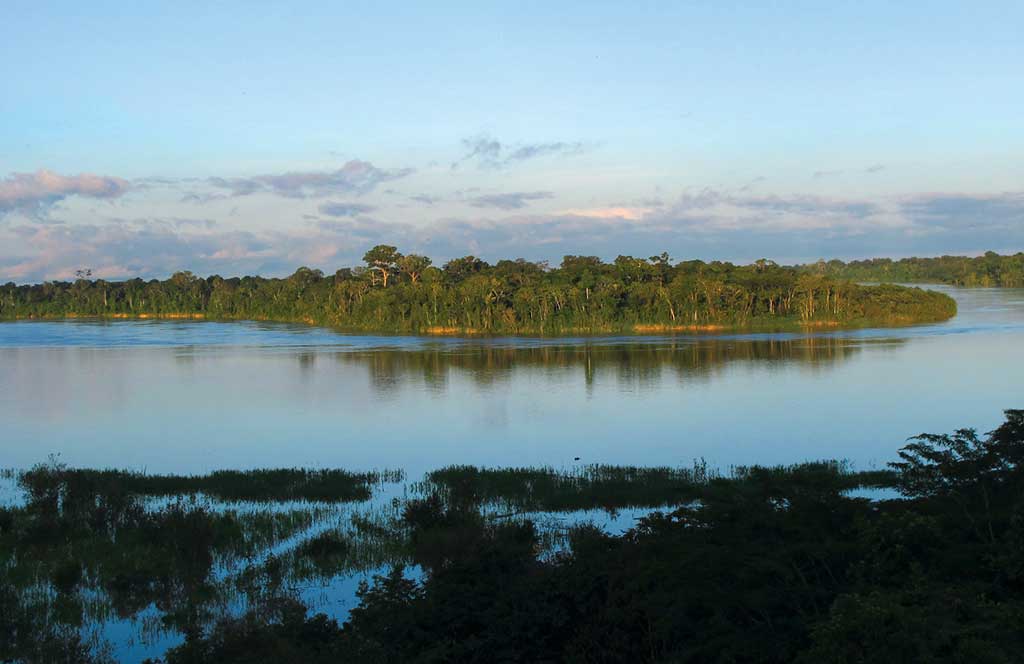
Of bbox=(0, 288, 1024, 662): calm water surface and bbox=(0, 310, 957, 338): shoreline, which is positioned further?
bbox=(0, 310, 957, 338): shoreline

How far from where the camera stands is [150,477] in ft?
59.9

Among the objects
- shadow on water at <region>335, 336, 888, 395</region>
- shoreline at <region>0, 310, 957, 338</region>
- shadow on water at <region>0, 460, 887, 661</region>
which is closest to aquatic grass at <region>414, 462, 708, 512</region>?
shadow on water at <region>0, 460, 887, 661</region>

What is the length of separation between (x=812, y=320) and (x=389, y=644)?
254 ft

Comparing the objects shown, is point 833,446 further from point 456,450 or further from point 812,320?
point 812,320

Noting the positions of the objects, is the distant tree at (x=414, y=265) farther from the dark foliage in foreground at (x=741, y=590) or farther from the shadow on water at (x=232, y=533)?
the dark foliage in foreground at (x=741, y=590)

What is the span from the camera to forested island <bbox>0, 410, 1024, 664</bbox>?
6.81 meters

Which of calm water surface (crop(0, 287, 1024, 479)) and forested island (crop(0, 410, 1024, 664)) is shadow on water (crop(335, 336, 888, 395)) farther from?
forested island (crop(0, 410, 1024, 664))

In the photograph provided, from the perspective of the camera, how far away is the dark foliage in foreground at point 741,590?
262 inches

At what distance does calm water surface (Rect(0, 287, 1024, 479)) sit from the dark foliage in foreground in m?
10.9

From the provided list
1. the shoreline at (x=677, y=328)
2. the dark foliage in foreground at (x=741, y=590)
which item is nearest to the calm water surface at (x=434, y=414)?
the dark foliage in foreground at (x=741, y=590)

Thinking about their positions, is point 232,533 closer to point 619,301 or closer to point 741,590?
point 741,590

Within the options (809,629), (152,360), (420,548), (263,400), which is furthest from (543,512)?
(152,360)

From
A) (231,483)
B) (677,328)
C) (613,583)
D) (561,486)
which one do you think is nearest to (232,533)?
(231,483)

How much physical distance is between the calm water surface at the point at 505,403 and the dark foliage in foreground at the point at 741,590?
1093 cm
